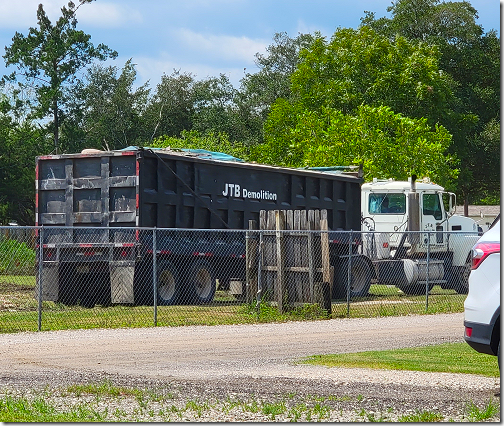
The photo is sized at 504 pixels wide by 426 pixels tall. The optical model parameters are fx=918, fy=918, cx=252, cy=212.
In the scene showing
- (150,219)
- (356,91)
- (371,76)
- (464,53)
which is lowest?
(150,219)

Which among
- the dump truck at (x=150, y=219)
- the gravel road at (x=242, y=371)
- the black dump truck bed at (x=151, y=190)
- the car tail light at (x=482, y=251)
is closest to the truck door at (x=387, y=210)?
the dump truck at (x=150, y=219)

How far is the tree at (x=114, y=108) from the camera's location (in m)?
66.5

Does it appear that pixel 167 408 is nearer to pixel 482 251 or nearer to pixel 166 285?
pixel 482 251

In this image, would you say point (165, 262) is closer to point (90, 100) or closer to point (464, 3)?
point (464, 3)

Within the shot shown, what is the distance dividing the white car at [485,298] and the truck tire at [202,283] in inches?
474

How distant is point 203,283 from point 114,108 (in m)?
48.8

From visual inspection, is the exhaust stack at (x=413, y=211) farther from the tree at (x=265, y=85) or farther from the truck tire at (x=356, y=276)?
the tree at (x=265, y=85)

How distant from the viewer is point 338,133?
38500 mm

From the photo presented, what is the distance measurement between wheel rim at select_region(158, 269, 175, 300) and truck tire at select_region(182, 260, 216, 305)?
444 millimetres

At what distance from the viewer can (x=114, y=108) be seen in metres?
67.9

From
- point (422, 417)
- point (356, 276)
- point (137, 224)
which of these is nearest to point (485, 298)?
point (422, 417)

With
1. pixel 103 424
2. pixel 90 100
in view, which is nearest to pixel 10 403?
pixel 103 424

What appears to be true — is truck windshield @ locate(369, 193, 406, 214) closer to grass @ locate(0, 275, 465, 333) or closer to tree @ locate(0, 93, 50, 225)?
grass @ locate(0, 275, 465, 333)

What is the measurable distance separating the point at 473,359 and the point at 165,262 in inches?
372
